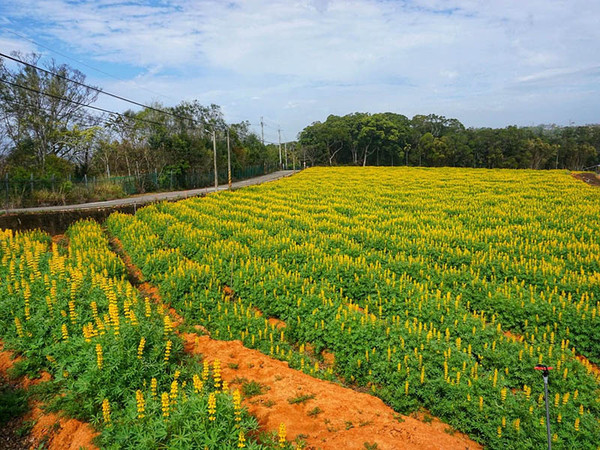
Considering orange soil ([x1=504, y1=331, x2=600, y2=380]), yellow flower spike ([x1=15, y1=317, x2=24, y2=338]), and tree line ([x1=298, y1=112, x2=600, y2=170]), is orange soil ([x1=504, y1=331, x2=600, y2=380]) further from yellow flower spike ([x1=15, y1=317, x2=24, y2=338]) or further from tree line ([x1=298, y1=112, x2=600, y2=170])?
tree line ([x1=298, y1=112, x2=600, y2=170])

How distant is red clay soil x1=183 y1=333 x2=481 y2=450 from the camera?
434 centimetres

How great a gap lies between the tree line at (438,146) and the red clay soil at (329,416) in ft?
225

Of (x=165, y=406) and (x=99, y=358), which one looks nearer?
(x=165, y=406)

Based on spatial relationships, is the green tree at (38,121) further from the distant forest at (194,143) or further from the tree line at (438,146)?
the tree line at (438,146)

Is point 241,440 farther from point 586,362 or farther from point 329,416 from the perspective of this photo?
point 586,362

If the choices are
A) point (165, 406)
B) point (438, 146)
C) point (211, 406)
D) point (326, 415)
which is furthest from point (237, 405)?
point (438, 146)

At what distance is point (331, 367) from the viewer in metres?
6.51

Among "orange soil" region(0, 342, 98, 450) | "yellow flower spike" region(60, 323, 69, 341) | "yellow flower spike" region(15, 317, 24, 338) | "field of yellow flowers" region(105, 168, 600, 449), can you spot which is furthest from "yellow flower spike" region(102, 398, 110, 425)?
"field of yellow flowers" region(105, 168, 600, 449)

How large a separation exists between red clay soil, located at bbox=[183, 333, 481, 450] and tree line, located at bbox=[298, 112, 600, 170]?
225ft

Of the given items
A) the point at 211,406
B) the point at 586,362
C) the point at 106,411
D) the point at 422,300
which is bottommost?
the point at 586,362

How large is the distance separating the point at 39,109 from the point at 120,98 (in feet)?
63.7

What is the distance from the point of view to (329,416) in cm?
479

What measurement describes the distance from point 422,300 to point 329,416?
390 cm

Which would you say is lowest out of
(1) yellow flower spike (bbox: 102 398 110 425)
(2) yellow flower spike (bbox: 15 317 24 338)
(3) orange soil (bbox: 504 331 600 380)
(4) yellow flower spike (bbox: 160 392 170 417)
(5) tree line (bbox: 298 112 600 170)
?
(3) orange soil (bbox: 504 331 600 380)
